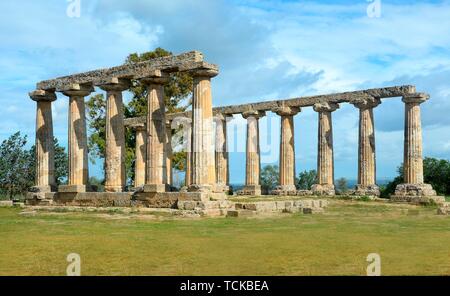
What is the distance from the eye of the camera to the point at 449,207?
30703 millimetres

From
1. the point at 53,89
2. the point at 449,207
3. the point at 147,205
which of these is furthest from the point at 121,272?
the point at 53,89

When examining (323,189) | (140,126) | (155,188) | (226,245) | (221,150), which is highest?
(140,126)

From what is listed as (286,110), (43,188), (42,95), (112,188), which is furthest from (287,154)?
(42,95)

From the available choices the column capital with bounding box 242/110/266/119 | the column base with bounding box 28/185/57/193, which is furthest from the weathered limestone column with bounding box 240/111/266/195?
the column base with bounding box 28/185/57/193

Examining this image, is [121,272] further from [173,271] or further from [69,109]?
[69,109]

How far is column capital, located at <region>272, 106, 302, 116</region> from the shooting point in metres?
48.9

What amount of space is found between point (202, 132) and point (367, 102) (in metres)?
18.2

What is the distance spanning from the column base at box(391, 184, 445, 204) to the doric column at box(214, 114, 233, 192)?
1758cm

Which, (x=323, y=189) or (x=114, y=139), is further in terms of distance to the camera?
(x=323, y=189)

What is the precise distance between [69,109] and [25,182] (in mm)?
28101

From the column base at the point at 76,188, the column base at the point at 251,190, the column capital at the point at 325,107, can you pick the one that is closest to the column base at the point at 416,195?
the column capital at the point at 325,107

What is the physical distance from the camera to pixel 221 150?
54.8 m

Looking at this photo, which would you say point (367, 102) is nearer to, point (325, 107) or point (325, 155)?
point (325, 107)
